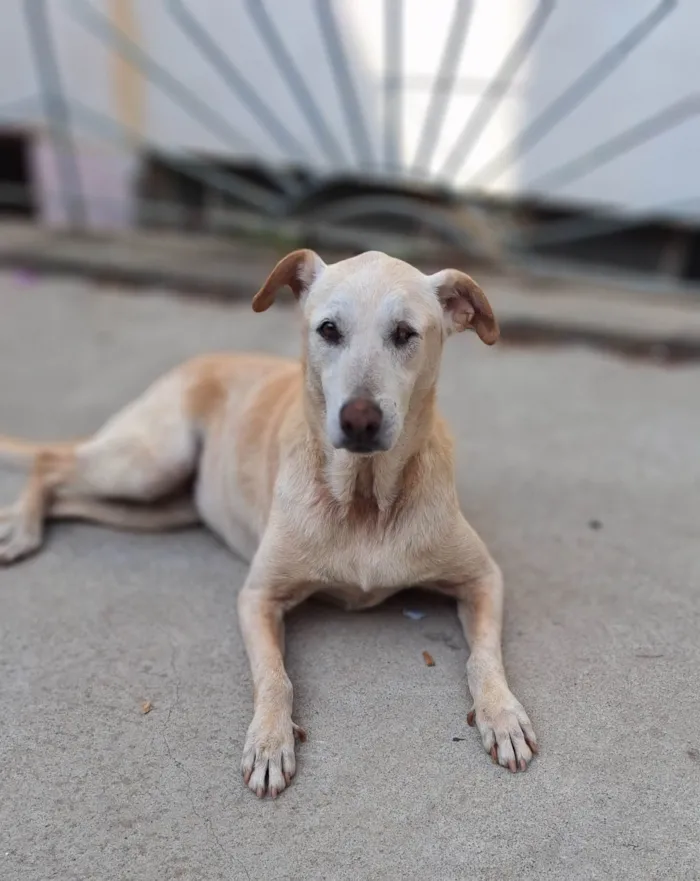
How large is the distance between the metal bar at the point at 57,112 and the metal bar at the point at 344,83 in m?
1.73

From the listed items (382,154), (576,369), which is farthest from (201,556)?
(382,154)

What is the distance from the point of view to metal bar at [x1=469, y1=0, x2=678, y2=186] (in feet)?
14.3

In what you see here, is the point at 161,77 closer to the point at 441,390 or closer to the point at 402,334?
the point at 441,390

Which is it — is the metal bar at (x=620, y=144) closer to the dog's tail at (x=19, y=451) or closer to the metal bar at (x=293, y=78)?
the metal bar at (x=293, y=78)

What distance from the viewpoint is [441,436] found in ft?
7.57

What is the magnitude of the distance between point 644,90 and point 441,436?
322 centimetres

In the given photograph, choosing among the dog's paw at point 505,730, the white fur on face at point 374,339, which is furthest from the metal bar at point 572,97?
the dog's paw at point 505,730

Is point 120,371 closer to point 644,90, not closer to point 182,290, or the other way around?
point 182,290

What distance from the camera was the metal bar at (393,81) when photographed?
15.5 feet

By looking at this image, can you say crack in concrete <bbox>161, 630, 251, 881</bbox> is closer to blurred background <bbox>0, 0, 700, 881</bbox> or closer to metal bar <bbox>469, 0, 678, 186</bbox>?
blurred background <bbox>0, 0, 700, 881</bbox>

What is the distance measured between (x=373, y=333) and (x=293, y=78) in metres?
3.58

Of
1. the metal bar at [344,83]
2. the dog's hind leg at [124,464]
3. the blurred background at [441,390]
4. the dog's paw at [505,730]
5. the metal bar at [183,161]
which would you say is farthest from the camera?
the metal bar at [183,161]

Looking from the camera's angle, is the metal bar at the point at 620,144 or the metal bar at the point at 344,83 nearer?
the metal bar at the point at 620,144

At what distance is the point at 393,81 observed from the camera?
16.1 feet
